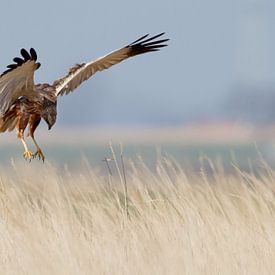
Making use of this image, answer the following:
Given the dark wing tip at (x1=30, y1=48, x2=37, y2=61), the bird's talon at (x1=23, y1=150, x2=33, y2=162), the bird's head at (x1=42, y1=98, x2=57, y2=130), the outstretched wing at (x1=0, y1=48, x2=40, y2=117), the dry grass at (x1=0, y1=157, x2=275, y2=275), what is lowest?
Result: the dry grass at (x1=0, y1=157, x2=275, y2=275)

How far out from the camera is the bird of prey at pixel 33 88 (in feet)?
27.2

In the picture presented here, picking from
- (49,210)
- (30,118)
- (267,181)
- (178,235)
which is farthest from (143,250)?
(30,118)

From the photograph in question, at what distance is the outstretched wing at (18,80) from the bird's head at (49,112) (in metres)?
0.11

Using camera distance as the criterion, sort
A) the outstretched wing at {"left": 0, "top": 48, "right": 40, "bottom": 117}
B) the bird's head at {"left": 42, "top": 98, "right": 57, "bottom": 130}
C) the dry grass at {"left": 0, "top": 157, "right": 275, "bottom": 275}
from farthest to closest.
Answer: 1. the bird's head at {"left": 42, "top": 98, "right": 57, "bottom": 130}
2. the outstretched wing at {"left": 0, "top": 48, "right": 40, "bottom": 117}
3. the dry grass at {"left": 0, "top": 157, "right": 275, "bottom": 275}

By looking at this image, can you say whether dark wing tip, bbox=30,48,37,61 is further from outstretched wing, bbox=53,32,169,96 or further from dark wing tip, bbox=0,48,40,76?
outstretched wing, bbox=53,32,169,96

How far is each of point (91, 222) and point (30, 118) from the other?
3.53ft

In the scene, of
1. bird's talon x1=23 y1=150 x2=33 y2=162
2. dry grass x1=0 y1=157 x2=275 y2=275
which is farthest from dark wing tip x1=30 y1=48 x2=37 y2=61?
dry grass x1=0 y1=157 x2=275 y2=275

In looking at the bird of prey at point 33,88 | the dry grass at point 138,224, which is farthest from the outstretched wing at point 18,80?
the dry grass at point 138,224

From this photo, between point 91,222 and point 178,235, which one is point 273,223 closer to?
point 178,235

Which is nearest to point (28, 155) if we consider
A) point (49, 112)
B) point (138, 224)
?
point (49, 112)

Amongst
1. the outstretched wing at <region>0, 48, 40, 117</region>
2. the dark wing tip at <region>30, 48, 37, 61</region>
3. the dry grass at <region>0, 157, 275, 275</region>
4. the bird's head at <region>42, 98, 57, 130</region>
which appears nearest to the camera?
the dry grass at <region>0, 157, 275, 275</region>

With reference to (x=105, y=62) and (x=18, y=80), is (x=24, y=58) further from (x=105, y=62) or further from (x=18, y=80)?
(x=105, y=62)

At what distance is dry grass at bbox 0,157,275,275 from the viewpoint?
6867mm

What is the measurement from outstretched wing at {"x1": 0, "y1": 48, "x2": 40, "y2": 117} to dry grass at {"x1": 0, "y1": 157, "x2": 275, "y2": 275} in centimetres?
50
